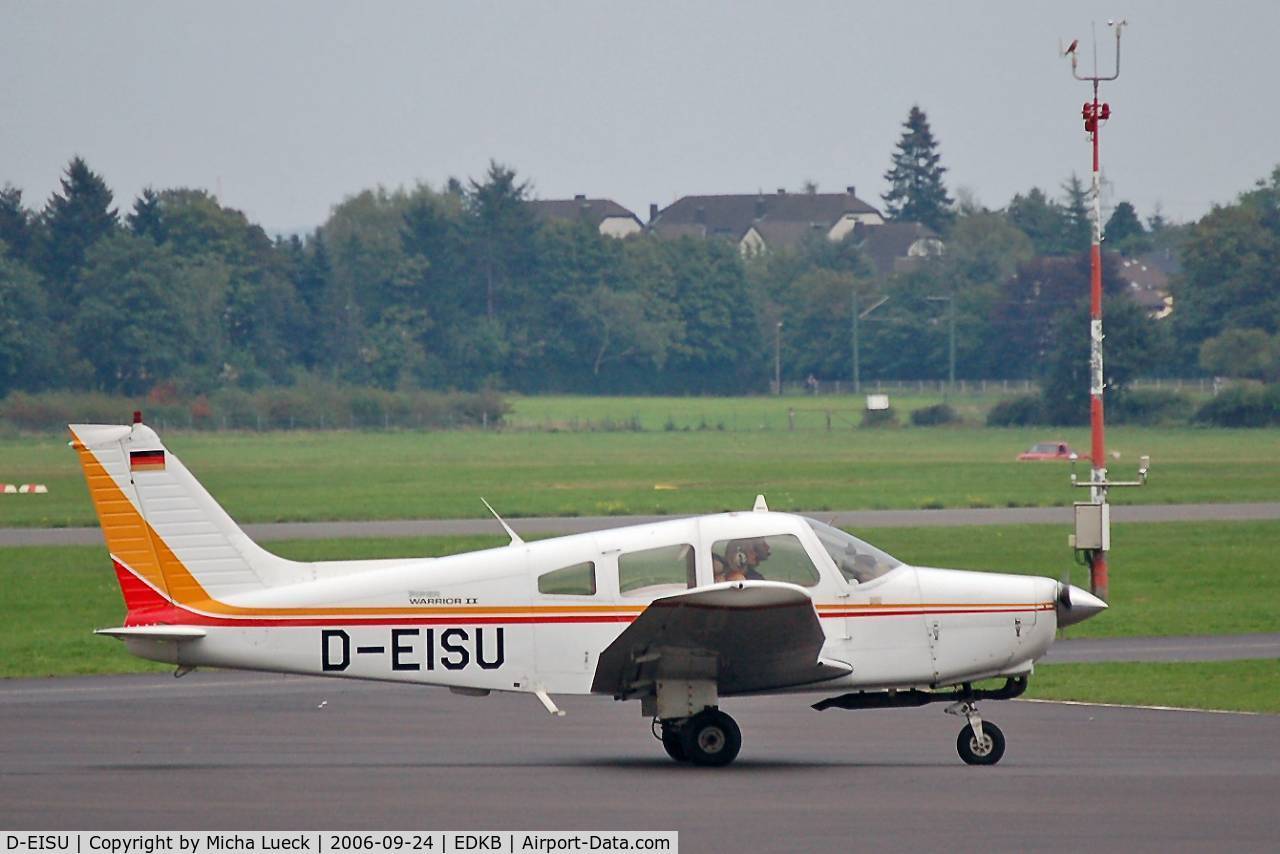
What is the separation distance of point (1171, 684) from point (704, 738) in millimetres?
6509

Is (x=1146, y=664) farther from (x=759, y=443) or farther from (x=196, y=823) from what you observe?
(x=759, y=443)

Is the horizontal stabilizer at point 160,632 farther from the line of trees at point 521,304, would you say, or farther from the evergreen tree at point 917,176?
the evergreen tree at point 917,176

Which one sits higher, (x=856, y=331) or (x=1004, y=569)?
(x=856, y=331)

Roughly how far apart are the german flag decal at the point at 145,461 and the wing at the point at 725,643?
3.49 meters

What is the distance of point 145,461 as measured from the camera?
43.9 ft

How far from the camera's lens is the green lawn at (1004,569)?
72.5 ft

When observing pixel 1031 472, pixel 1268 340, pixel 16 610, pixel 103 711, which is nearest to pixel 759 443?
pixel 1031 472

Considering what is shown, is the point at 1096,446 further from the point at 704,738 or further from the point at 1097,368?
the point at 704,738

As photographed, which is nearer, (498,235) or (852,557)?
(852,557)

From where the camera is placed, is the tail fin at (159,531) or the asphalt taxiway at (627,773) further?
the tail fin at (159,531)

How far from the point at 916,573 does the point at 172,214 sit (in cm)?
8886

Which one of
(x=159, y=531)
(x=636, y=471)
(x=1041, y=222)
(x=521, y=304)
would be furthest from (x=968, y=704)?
(x=1041, y=222)

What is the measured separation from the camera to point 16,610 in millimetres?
25250

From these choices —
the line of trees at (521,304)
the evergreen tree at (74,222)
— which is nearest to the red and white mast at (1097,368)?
the line of trees at (521,304)
